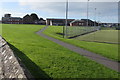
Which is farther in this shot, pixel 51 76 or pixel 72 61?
pixel 72 61

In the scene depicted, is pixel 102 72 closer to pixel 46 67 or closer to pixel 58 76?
pixel 58 76

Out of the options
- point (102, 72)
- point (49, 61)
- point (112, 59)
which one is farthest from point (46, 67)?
point (112, 59)

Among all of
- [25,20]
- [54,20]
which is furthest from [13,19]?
[54,20]

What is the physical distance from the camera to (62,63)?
804 cm

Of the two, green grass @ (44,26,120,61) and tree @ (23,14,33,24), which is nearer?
green grass @ (44,26,120,61)

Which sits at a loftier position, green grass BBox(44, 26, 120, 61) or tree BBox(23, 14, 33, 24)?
tree BBox(23, 14, 33, 24)

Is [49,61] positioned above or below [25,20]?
below

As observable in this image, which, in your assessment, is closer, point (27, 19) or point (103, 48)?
point (103, 48)

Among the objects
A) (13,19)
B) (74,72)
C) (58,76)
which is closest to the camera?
(58,76)

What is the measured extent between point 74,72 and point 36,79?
5.99 ft

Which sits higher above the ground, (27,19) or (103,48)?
(27,19)

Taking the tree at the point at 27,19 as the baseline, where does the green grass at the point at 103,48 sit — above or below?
below

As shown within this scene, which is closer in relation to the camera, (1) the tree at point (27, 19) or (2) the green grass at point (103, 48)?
(2) the green grass at point (103, 48)

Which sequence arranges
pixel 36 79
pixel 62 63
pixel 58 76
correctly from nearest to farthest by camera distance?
pixel 36 79, pixel 58 76, pixel 62 63
